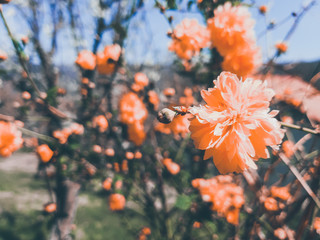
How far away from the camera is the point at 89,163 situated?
6.19 feet

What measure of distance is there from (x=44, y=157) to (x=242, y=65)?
158 centimetres

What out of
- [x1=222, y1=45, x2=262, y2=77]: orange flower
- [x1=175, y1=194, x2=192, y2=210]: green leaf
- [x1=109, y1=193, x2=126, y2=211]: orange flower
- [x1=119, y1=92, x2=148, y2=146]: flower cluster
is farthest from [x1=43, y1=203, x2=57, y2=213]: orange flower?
[x1=222, y1=45, x2=262, y2=77]: orange flower

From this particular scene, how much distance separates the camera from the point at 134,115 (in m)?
1.87

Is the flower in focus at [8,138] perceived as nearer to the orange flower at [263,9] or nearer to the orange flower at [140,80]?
the orange flower at [140,80]

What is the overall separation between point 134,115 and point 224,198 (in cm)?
104

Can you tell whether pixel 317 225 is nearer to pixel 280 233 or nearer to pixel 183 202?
pixel 280 233

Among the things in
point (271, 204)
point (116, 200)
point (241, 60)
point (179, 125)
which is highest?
point (241, 60)

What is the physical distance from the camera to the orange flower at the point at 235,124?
597 millimetres

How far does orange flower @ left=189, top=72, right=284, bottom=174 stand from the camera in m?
0.60

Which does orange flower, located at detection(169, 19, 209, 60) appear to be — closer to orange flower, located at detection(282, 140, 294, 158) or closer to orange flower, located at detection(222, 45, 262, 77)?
orange flower, located at detection(222, 45, 262, 77)

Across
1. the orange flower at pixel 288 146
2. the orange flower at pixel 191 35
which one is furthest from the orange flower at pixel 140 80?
the orange flower at pixel 288 146

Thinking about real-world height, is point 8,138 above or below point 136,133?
below

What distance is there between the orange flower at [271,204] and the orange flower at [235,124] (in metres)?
0.74

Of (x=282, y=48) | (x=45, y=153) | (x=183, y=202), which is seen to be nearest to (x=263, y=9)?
(x=282, y=48)
